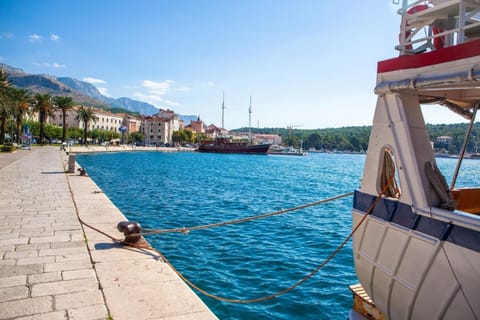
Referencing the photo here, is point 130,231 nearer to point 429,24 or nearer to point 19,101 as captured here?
point 429,24

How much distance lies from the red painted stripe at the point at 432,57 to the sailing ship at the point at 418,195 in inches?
0.4

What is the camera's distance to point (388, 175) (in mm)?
4805

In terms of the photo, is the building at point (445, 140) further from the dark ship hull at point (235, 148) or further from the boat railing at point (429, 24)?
the dark ship hull at point (235, 148)

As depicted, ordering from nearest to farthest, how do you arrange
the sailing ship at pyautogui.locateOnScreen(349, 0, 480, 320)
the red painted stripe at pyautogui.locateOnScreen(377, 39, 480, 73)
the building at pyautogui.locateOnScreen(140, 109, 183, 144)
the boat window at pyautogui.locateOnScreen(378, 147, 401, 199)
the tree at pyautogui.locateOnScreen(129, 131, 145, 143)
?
the sailing ship at pyautogui.locateOnScreen(349, 0, 480, 320)
the red painted stripe at pyautogui.locateOnScreen(377, 39, 480, 73)
the boat window at pyautogui.locateOnScreen(378, 147, 401, 199)
the tree at pyautogui.locateOnScreen(129, 131, 145, 143)
the building at pyautogui.locateOnScreen(140, 109, 183, 144)

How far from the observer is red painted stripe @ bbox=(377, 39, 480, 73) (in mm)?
3717

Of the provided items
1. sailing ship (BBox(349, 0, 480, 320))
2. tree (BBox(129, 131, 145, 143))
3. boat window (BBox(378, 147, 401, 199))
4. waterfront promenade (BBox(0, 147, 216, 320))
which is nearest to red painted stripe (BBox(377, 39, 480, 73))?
sailing ship (BBox(349, 0, 480, 320))

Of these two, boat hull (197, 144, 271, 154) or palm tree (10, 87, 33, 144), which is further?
boat hull (197, 144, 271, 154)

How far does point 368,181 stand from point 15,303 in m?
4.98

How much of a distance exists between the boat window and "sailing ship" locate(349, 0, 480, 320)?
0.01 meters

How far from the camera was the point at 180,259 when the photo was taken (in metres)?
9.59

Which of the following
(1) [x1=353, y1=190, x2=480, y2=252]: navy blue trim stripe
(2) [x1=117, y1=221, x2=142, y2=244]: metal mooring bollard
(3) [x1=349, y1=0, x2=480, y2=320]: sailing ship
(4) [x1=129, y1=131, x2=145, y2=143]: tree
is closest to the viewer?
(1) [x1=353, y1=190, x2=480, y2=252]: navy blue trim stripe

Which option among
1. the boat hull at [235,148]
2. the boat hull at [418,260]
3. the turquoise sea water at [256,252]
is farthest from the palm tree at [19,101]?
the boat hull at [235,148]

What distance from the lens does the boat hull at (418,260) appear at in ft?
11.3

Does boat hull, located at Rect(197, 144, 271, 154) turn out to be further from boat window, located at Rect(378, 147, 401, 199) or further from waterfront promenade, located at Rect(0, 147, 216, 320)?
boat window, located at Rect(378, 147, 401, 199)
